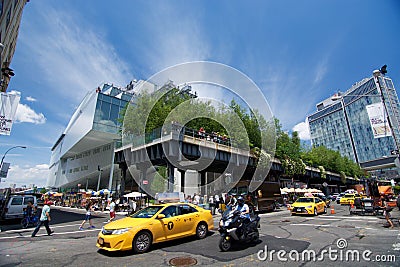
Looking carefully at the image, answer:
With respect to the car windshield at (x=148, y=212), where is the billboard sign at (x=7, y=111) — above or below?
above

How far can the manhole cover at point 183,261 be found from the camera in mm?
5668

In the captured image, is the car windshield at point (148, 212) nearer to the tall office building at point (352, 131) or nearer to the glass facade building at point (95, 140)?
the glass facade building at point (95, 140)

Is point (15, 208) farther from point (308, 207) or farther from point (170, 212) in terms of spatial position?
point (308, 207)

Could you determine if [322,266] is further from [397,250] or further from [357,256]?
[397,250]

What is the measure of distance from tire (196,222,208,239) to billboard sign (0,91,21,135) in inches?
402

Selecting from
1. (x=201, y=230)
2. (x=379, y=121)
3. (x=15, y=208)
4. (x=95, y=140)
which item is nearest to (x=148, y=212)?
(x=201, y=230)

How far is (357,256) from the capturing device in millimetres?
6012

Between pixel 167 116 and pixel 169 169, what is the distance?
1441cm

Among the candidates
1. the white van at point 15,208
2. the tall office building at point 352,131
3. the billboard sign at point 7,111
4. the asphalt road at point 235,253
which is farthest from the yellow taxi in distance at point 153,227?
the tall office building at point 352,131

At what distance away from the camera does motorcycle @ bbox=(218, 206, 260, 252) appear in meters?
6.88

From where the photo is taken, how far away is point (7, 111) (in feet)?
34.7

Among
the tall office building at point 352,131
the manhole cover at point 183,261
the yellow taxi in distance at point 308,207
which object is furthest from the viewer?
the tall office building at point 352,131

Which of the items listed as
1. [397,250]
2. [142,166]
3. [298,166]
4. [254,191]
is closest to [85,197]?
[142,166]

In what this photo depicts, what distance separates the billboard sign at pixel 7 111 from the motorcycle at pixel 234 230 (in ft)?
36.1
